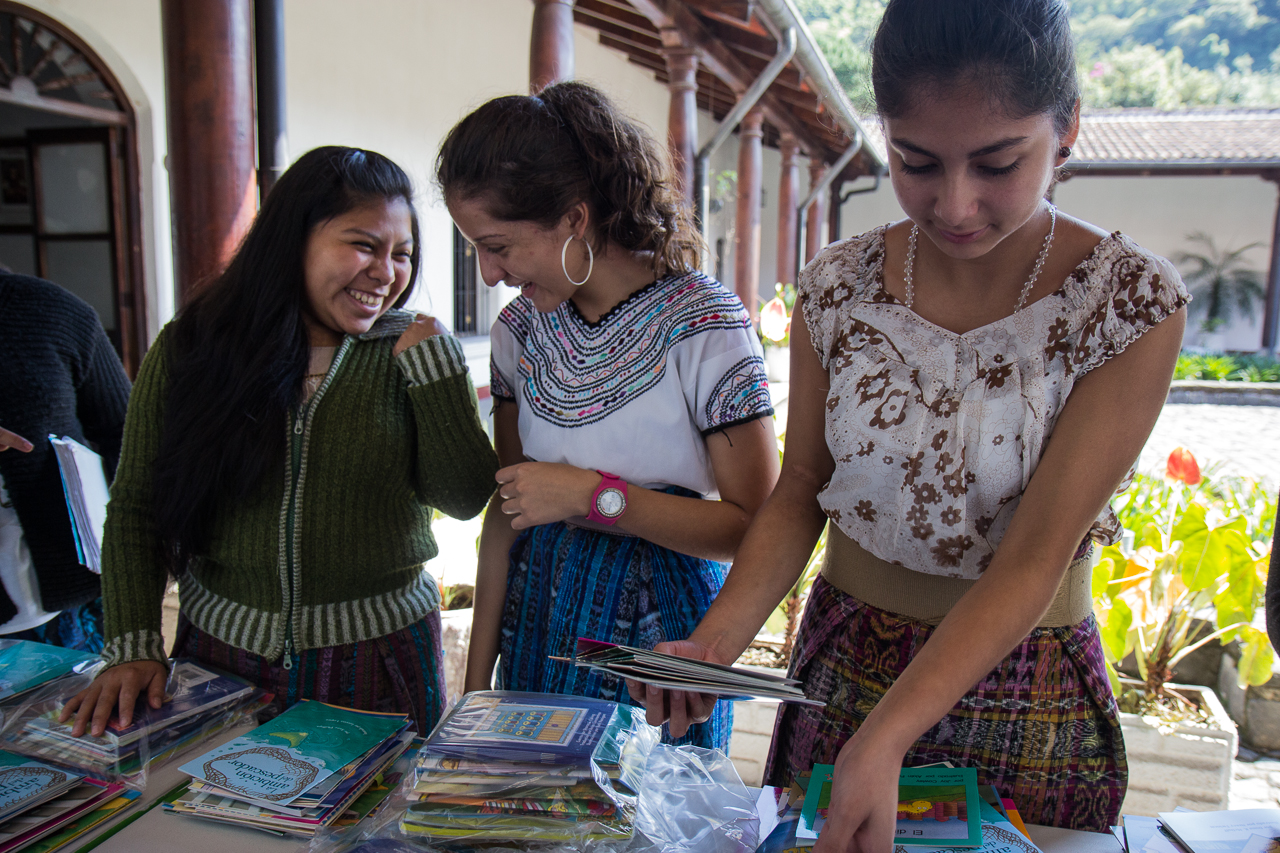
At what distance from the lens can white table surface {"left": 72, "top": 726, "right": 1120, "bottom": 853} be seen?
1.11m

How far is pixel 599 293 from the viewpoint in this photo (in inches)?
63.6

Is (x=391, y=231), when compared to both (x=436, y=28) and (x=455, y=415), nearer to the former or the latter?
(x=455, y=415)

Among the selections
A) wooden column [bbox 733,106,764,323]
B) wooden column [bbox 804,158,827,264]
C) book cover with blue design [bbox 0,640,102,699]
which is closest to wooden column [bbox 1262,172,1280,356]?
wooden column [bbox 804,158,827,264]

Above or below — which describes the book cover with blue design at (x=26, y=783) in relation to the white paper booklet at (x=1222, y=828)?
below

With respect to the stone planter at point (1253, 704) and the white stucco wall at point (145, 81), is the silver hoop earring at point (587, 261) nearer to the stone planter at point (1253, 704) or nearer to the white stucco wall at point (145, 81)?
the stone planter at point (1253, 704)

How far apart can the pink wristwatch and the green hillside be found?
29.3 meters

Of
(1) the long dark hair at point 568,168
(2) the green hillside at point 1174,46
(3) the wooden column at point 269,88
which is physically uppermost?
(2) the green hillside at point 1174,46

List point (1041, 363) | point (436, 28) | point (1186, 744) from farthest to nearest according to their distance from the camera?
1. point (436, 28)
2. point (1186, 744)
3. point (1041, 363)

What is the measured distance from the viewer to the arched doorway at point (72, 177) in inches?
164

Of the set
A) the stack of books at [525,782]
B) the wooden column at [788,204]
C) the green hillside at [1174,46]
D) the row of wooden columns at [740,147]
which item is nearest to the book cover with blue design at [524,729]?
the stack of books at [525,782]

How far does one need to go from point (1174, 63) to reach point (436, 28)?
37558 mm

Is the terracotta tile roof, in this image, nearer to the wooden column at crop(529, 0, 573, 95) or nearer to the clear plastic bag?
the wooden column at crop(529, 0, 573, 95)

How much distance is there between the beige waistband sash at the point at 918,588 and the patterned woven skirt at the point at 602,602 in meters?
0.33

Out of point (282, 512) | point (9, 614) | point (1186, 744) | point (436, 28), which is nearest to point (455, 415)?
point (282, 512)
